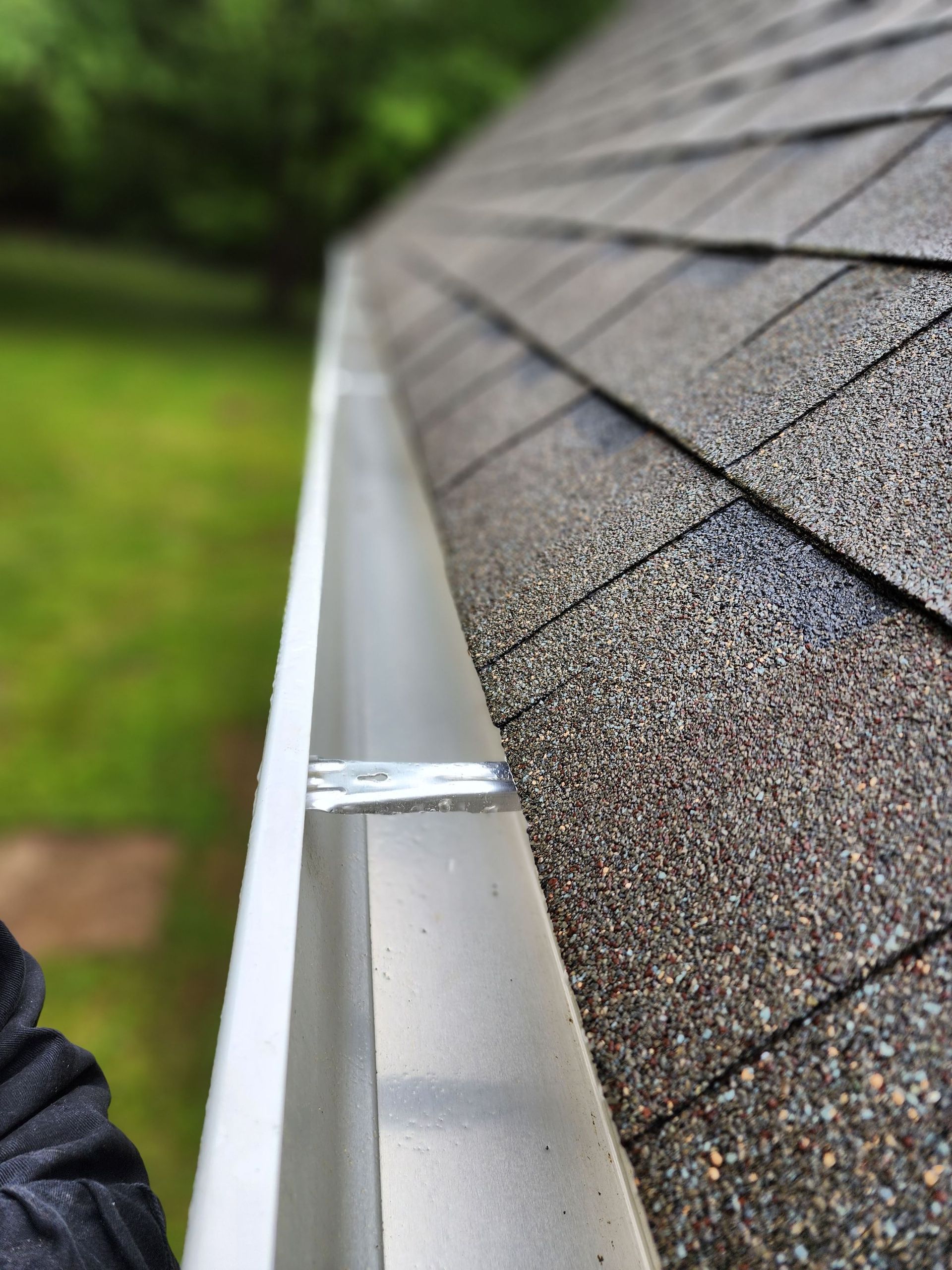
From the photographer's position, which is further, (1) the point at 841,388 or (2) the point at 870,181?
(2) the point at 870,181

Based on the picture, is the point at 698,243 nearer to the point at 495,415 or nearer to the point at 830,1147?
the point at 495,415

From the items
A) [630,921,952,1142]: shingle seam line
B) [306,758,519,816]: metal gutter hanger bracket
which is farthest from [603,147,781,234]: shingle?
[630,921,952,1142]: shingle seam line

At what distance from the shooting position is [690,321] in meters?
1.73

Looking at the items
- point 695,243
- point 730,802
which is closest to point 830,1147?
point 730,802

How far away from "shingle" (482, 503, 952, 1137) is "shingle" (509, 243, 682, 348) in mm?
1227

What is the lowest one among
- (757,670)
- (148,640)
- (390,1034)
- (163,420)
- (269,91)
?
(148,640)

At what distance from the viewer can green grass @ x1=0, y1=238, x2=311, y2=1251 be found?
404 cm

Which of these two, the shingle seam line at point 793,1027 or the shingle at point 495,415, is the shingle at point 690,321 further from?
the shingle seam line at point 793,1027

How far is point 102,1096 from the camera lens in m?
1.04

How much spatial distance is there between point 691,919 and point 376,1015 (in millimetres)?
543

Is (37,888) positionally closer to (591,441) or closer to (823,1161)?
(591,441)

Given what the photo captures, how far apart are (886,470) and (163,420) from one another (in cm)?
1337

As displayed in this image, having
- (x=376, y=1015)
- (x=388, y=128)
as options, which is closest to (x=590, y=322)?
(x=376, y=1015)

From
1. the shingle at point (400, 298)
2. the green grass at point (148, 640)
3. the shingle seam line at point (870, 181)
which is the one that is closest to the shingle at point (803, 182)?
the shingle seam line at point (870, 181)
